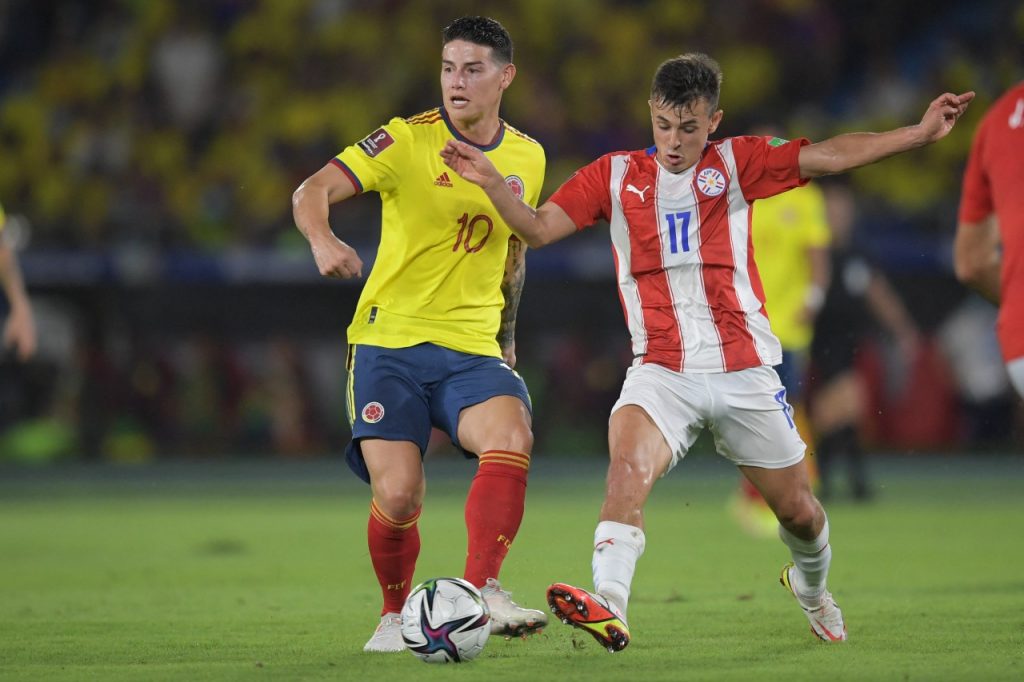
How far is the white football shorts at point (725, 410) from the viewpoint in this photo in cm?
532

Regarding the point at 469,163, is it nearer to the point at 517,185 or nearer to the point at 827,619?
the point at 517,185

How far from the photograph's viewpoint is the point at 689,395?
17.5ft

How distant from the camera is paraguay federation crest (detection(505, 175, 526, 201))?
19.3 feet

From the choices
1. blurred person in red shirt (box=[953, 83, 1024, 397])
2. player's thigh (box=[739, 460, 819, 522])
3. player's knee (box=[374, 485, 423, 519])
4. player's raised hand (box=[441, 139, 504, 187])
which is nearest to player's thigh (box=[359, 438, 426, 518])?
player's knee (box=[374, 485, 423, 519])

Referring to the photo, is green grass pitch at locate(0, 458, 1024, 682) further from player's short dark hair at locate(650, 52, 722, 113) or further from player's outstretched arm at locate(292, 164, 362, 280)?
player's short dark hair at locate(650, 52, 722, 113)

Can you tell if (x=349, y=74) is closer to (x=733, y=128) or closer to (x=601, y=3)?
(x=601, y=3)

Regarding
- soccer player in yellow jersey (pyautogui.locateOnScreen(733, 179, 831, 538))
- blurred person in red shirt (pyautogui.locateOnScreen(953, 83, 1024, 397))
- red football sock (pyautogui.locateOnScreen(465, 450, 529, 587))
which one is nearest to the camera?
blurred person in red shirt (pyautogui.locateOnScreen(953, 83, 1024, 397))

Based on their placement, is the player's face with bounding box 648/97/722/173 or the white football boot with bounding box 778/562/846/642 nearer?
the player's face with bounding box 648/97/722/173

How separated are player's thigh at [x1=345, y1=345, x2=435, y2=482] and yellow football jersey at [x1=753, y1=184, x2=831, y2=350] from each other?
4982mm

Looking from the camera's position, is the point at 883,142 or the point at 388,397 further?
the point at 388,397

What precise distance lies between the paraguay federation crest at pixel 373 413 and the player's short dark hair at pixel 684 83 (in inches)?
60.4

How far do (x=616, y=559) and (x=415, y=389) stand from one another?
116cm

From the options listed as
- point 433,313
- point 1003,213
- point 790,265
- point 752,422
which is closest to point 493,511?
point 433,313

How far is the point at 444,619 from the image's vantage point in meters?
4.99
